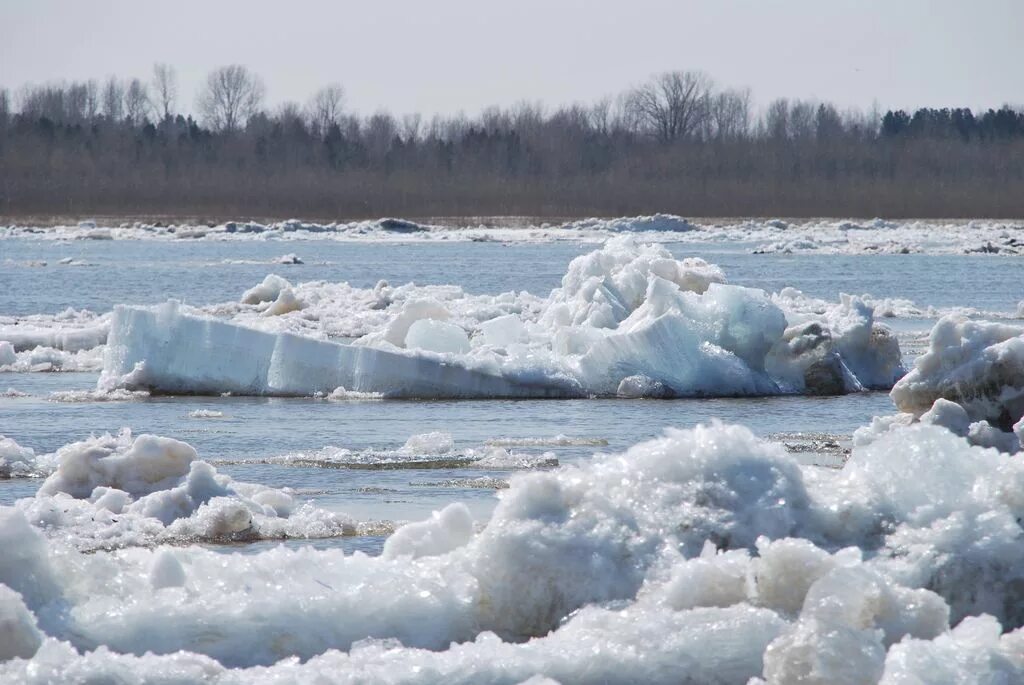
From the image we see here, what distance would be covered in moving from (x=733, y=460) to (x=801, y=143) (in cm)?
8125

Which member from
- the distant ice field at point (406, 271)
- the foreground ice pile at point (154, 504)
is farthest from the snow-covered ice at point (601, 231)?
the foreground ice pile at point (154, 504)

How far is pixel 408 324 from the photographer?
14961mm

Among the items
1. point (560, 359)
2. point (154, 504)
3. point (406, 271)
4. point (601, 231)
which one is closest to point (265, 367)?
point (560, 359)

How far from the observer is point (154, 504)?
7.33m

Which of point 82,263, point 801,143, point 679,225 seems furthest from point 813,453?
point 801,143

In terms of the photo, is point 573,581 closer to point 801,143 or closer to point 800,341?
point 800,341

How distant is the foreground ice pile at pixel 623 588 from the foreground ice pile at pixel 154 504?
41.5 inches

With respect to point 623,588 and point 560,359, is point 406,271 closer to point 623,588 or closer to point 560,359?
point 560,359

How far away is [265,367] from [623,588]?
8073mm

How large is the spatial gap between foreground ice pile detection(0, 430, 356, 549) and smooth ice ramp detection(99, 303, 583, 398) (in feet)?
16.1

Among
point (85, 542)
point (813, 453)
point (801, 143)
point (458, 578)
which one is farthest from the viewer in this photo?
point (801, 143)

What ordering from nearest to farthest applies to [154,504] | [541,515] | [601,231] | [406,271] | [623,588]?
[623,588] < [541,515] < [154,504] < [406,271] < [601,231]

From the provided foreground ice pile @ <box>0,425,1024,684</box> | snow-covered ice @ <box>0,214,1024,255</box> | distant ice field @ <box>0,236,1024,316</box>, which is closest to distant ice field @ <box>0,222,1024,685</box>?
foreground ice pile @ <box>0,425,1024,684</box>

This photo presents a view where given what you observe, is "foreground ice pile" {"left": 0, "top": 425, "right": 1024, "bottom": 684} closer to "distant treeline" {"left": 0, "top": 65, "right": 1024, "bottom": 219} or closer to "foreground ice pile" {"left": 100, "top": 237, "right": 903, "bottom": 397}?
"foreground ice pile" {"left": 100, "top": 237, "right": 903, "bottom": 397}
